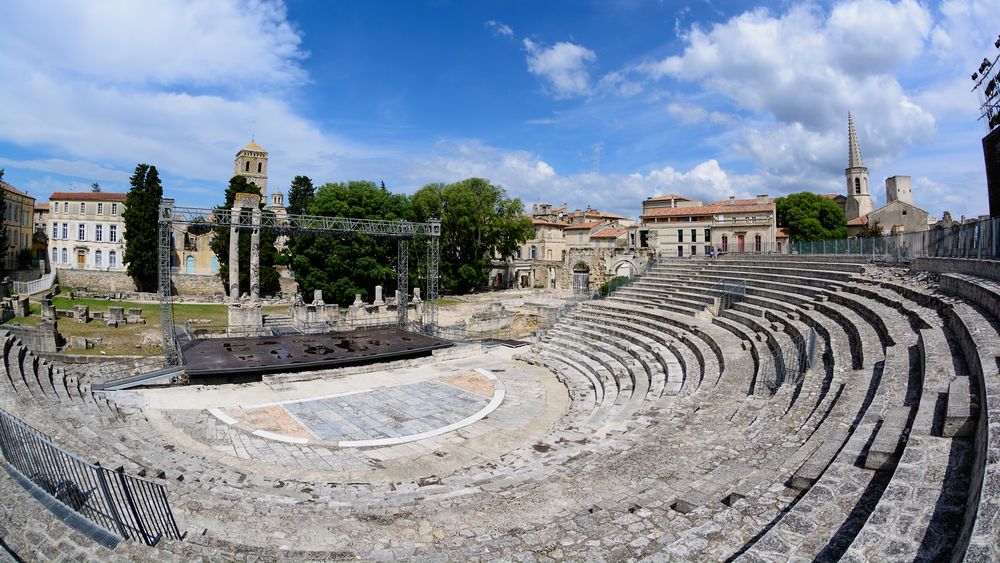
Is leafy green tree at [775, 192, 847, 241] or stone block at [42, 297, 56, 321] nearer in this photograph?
stone block at [42, 297, 56, 321]

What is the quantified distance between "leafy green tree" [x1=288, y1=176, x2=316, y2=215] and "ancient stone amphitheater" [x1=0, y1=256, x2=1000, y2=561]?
60.9 meters

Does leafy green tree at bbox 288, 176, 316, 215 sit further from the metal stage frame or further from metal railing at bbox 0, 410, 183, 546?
metal railing at bbox 0, 410, 183, 546

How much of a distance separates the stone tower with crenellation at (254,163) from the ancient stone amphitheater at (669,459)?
8277cm

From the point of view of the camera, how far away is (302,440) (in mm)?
13508

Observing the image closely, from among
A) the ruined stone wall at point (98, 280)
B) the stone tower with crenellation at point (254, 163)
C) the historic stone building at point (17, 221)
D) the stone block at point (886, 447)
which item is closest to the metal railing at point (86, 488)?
the stone block at point (886, 447)

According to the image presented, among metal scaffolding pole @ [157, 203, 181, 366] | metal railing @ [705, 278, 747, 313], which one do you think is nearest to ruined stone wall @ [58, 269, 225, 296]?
metal scaffolding pole @ [157, 203, 181, 366]

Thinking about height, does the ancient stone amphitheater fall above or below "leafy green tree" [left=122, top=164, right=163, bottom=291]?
below

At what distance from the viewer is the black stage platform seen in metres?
19.5

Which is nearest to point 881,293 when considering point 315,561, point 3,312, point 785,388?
point 785,388

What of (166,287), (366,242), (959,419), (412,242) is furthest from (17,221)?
(959,419)

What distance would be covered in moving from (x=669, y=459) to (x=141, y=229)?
182 ft

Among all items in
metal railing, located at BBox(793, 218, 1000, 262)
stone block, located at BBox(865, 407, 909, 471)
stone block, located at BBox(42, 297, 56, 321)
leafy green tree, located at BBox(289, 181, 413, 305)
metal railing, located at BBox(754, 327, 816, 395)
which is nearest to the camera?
stone block, located at BBox(865, 407, 909, 471)

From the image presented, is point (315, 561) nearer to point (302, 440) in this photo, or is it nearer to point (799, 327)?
point (302, 440)

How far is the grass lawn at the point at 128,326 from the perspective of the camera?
2650cm
